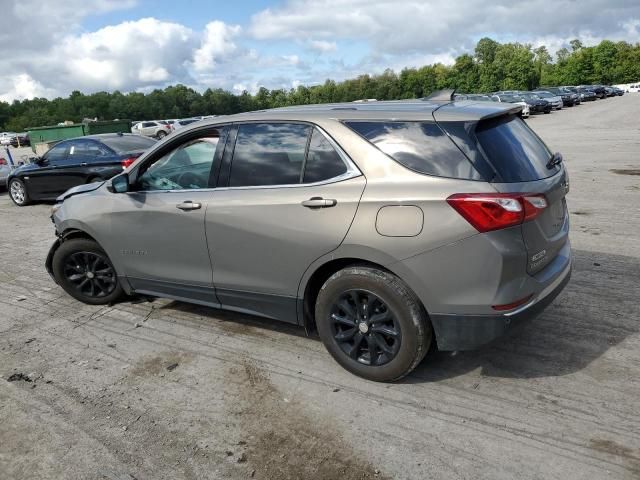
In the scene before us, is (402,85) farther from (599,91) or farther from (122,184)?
(122,184)

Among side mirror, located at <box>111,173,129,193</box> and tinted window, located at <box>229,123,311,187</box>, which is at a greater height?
tinted window, located at <box>229,123,311,187</box>

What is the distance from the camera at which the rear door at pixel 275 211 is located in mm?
3391

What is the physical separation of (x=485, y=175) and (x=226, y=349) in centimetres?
238

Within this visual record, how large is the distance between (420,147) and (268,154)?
114cm

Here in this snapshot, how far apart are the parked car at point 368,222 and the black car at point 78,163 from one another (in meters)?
6.27

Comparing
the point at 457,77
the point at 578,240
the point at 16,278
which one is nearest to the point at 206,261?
the point at 16,278

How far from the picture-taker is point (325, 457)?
9.36 ft

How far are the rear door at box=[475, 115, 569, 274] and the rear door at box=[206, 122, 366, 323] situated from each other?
2.66 feet

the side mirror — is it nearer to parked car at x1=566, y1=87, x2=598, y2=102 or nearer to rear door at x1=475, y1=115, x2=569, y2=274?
rear door at x1=475, y1=115, x2=569, y2=274

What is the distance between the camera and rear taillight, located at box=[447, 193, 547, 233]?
9.61 ft

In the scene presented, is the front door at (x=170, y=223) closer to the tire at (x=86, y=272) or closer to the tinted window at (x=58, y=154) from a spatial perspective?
the tire at (x=86, y=272)

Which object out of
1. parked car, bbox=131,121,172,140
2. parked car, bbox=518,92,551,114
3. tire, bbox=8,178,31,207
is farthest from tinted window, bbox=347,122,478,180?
parked car, bbox=131,121,172,140

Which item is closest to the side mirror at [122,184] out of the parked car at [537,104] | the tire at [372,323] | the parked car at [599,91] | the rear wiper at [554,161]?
the tire at [372,323]

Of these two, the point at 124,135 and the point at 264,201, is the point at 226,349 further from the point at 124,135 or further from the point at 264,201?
the point at 124,135
